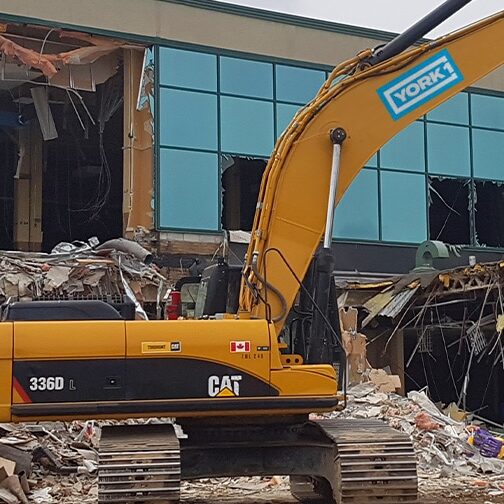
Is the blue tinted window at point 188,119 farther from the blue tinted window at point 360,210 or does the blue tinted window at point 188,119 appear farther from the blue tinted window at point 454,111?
the blue tinted window at point 454,111

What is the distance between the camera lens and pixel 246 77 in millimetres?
25438

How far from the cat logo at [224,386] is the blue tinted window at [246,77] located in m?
17.1

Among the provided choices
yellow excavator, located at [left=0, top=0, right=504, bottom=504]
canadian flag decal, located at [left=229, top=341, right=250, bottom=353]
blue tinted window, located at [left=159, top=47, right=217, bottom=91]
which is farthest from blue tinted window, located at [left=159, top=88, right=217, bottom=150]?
canadian flag decal, located at [left=229, top=341, right=250, bottom=353]

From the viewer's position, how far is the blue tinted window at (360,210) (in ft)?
86.2

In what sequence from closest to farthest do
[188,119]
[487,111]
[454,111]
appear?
[188,119]
[454,111]
[487,111]

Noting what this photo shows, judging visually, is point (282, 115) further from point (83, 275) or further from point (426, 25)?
point (426, 25)

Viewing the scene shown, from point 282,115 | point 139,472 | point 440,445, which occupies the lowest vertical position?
point 440,445

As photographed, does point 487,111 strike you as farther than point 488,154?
Yes

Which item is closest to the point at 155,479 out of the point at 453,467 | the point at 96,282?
the point at 453,467

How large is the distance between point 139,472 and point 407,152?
20403 millimetres

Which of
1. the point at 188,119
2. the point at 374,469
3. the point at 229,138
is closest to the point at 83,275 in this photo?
the point at 188,119

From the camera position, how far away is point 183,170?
24094 millimetres

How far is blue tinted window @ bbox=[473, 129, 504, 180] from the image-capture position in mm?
28266

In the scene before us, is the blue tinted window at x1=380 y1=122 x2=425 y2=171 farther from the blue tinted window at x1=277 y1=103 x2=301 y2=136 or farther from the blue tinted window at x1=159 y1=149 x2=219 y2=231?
the blue tinted window at x1=159 y1=149 x2=219 y2=231
